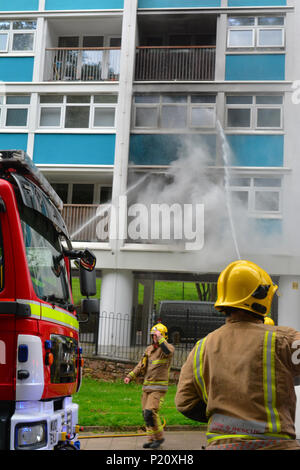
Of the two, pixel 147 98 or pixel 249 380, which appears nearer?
pixel 249 380

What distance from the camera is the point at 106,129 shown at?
18375 mm

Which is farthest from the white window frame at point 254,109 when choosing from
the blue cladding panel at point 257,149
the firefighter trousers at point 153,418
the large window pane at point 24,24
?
the firefighter trousers at point 153,418

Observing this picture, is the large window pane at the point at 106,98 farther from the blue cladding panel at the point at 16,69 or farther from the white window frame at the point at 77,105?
the blue cladding panel at the point at 16,69

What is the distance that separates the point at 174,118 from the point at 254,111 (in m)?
2.68

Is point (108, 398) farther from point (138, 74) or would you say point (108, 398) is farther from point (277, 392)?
point (138, 74)

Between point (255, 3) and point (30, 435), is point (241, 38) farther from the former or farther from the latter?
point (30, 435)

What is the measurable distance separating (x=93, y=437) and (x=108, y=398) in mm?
3122

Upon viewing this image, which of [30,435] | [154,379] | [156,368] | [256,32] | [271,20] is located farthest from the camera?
[271,20]

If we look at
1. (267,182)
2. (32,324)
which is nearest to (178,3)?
(267,182)

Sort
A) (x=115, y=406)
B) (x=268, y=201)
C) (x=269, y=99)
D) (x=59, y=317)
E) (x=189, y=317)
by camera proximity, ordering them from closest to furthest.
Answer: (x=59, y=317)
(x=115, y=406)
(x=268, y=201)
(x=269, y=99)
(x=189, y=317)

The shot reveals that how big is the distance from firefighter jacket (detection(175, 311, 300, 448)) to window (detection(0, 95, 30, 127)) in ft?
57.6

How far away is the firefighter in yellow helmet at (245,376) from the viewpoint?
2322mm

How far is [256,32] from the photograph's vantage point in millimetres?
18625

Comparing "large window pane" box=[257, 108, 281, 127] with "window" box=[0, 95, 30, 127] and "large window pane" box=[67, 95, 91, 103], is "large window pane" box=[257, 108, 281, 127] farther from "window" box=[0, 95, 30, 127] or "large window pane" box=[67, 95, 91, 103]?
"window" box=[0, 95, 30, 127]
